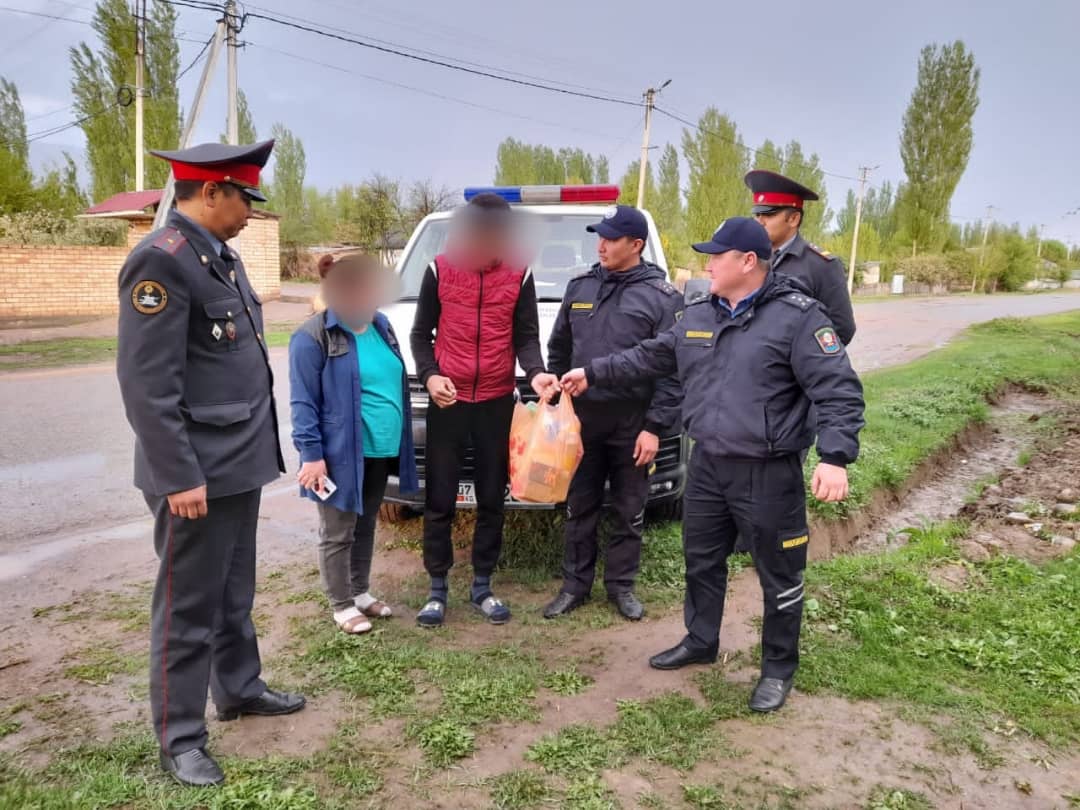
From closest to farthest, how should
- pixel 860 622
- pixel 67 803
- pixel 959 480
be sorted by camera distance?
pixel 67 803 < pixel 860 622 < pixel 959 480

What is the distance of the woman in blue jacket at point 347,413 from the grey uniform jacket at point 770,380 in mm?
1403

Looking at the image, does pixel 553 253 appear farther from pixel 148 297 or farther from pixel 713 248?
pixel 148 297

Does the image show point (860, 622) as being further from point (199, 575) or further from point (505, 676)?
point (199, 575)

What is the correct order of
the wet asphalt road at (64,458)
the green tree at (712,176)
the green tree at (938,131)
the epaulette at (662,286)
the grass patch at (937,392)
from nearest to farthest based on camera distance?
the epaulette at (662,286), the wet asphalt road at (64,458), the grass patch at (937,392), the green tree at (712,176), the green tree at (938,131)

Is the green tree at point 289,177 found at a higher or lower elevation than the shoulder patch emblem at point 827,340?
higher

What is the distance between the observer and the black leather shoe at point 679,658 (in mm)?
3477

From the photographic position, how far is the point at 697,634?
349cm

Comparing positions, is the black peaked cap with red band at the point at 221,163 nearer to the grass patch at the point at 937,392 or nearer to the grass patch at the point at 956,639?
the grass patch at the point at 956,639

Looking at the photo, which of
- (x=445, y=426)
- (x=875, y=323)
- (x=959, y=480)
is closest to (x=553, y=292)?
(x=445, y=426)

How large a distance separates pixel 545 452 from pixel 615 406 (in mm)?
486

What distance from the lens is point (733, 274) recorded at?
10.2ft

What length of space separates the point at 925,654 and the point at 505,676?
6.29ft

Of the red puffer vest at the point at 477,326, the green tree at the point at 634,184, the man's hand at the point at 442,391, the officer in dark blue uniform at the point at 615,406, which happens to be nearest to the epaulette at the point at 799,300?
the officer in dark blue uniform at the point at 615,406

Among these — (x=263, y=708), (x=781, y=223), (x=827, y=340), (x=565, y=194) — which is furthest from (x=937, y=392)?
→ (x=263, y=708)
